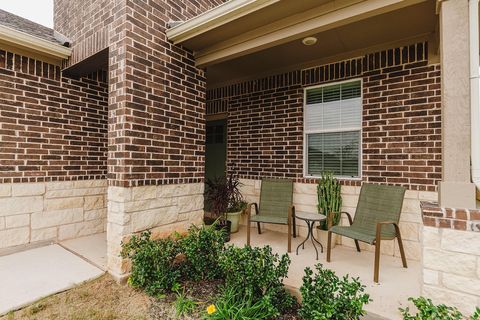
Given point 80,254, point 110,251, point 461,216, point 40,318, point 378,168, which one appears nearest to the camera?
point 461,216

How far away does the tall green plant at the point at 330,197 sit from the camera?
3.66 meters

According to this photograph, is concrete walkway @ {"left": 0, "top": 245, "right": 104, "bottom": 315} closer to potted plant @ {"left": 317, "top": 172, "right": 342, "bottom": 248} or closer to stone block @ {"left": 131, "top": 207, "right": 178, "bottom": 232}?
stone block @ {"left": 131, "top": 207, "right": 178, "bottom": 232}

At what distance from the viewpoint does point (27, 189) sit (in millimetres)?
3377

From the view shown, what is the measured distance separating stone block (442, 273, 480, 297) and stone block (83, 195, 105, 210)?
448 centimetres

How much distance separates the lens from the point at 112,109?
9.25ft

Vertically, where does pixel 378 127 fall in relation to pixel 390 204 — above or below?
above

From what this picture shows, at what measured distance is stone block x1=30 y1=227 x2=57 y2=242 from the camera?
3447mm

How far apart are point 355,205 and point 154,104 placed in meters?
3.08

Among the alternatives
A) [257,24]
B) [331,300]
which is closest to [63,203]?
[257,24]

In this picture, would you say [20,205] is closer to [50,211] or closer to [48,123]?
[50,211]

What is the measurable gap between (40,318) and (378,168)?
4057 mm

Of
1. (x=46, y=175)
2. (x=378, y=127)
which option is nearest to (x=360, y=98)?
(x=378, y=127)

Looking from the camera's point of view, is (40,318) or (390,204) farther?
(390,204)

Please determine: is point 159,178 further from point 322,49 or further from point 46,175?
point 322,49
